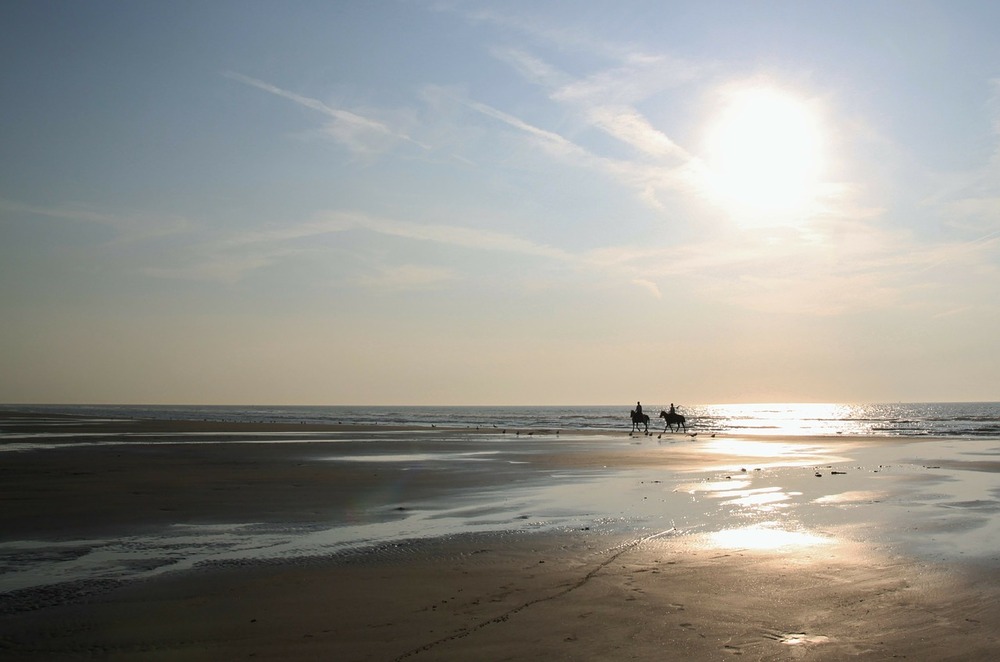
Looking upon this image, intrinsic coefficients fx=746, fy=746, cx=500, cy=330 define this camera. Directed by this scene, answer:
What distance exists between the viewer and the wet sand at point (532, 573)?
6969 mm

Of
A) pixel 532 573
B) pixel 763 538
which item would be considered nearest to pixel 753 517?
pixel 763 538

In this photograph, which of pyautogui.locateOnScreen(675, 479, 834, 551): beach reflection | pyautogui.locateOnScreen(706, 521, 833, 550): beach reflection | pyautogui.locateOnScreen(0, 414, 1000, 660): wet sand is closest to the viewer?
pyautogui.locateOnScreen(0, 414, 1000, 660): wet sand

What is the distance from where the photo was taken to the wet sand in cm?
697

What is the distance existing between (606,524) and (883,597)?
5.48 metres

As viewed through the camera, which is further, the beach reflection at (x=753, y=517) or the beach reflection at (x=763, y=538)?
the beach reflection at (x=753, y=517)

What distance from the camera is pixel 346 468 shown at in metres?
24.2

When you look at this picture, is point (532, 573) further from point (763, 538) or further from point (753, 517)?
point (753, 517)

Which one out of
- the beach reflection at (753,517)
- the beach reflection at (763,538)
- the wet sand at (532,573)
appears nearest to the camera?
the wet sand at (532,573)

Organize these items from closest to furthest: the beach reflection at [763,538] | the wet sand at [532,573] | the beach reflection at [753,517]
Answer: the wet sand at [532,573], the beach reflection at [763,538], the beach reflection at [753,517]

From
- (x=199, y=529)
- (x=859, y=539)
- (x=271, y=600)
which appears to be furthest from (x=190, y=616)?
(x=859, y=539)

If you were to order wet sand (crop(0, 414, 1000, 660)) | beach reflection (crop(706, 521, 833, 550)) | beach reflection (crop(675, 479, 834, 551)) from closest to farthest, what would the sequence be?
wet sand (crop(0, 414, 1000, 660))
beach reflection (crop(706, 521, 833, 550))
beach reflection (crop(675, 479, 834, 551))

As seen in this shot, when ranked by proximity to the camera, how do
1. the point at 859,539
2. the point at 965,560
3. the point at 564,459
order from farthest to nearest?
the point at 564,459 → the point at 859,539 → the point at 965,560

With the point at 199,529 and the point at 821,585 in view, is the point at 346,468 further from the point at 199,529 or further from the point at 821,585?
the point at 821,585

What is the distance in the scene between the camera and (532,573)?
966cm
